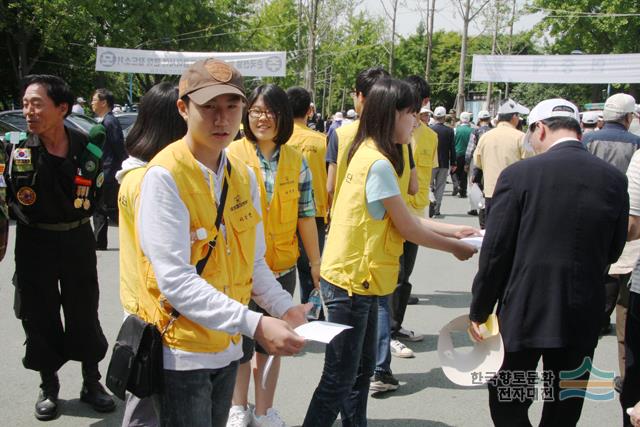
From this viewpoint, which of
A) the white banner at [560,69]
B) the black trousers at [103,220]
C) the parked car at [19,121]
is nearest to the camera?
the black trousers at [103,220]

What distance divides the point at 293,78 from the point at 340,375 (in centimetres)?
4178

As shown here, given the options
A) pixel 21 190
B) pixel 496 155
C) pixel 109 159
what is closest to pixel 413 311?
pixel 496 155

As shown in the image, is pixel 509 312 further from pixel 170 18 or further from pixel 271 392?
pixel 170 18

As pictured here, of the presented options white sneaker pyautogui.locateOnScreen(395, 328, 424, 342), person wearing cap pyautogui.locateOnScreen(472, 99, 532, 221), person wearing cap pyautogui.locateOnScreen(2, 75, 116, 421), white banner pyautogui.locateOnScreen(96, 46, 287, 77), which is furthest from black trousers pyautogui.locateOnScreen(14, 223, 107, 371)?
→ white banner pyautogui.locateOnScreen(96, 46, 287, 77)

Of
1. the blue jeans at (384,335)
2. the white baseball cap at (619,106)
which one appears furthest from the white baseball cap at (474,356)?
the white baseball cap at (619,106)

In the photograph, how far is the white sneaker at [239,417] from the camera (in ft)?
11.9

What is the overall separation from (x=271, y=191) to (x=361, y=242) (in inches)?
31.9

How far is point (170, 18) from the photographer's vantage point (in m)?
35.6

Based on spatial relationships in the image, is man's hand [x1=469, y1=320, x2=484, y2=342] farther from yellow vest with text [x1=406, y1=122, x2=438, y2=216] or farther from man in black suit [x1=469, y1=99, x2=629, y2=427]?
yellow vest with text [x1=406, y1=122, x2=438, y2=216]

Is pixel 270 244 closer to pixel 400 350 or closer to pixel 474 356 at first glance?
pixel 474 356

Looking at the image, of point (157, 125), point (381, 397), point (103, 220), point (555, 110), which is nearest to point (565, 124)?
point (555, 110)

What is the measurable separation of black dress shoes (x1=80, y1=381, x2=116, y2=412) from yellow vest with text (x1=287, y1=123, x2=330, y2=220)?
2066 millimetres

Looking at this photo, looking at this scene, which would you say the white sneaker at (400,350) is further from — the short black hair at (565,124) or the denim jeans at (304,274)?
the short black hair at (565,124)

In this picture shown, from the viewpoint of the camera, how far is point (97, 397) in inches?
156
